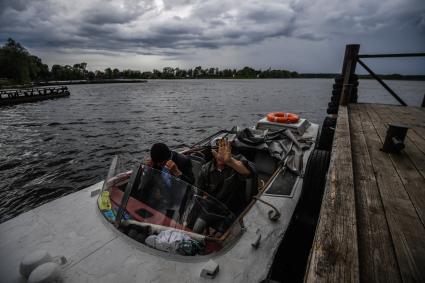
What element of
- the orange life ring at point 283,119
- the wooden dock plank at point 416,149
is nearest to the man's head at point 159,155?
the wooden dock plank at point 416,149

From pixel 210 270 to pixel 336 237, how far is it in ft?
4.40

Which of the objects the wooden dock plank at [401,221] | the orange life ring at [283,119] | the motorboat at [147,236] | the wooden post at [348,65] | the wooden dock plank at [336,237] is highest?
the wooden post at [348,65]

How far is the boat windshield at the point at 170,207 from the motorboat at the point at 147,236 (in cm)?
1

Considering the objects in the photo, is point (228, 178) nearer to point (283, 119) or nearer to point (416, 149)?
point (416, 149)

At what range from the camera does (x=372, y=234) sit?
1606 mm

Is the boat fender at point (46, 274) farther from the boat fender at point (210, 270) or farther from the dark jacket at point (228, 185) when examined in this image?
the dark jacket at point (228, 185)

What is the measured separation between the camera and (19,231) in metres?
2.89

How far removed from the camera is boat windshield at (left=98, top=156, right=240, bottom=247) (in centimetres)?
268

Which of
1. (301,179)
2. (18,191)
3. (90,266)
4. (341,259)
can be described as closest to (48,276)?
(90,266)

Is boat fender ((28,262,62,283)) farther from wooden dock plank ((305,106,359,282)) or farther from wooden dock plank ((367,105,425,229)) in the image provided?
wooden dock plank ((367,105,425,229))

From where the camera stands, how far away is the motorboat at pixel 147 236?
7.52ft

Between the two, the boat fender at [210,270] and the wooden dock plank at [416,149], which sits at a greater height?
the wooden dock plank at [416,149]

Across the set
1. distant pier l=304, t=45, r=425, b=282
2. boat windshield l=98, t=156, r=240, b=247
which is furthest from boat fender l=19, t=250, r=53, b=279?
distant pier l=304, t=45, r=425, b=282

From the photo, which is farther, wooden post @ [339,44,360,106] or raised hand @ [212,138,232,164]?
wooden post @ [339,44,360,106]
